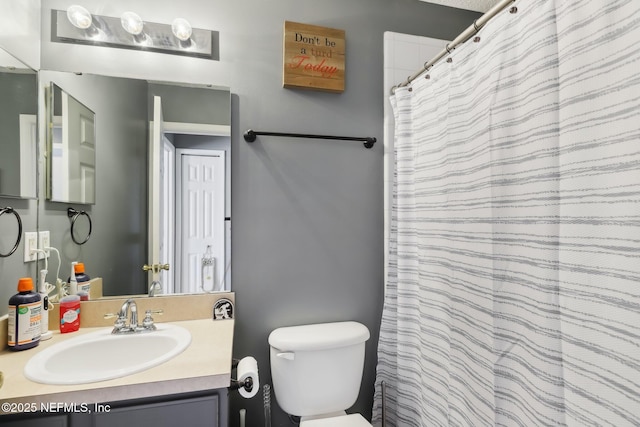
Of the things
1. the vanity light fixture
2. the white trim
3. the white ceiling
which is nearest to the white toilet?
the white trim

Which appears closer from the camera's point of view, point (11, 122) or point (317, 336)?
point (11, 122)

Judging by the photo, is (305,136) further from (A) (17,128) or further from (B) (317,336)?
(A) (17,128)

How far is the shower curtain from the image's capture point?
27.0 inches

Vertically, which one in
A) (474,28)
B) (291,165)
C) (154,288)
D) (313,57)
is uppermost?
(313,57)

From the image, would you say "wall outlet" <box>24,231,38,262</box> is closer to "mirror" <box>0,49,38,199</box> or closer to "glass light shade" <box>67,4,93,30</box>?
"mirror" <box>0,49,38,199</box>

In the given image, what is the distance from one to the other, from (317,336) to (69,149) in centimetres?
133

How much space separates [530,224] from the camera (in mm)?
924

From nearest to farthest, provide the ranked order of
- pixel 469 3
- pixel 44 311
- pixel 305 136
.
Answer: pixel 44 311 < pixel 305 136 < pixel 469 3

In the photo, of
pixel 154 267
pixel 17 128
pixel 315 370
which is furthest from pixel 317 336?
pixel 17 128

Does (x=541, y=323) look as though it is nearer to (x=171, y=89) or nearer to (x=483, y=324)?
(x=483, y=324)

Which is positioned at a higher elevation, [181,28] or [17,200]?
[181,28]

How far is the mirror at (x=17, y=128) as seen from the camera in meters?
1.17

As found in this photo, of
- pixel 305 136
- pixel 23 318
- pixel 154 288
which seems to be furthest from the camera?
pixel 305 136

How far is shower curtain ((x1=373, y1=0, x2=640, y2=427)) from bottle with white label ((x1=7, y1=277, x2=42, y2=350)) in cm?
146
